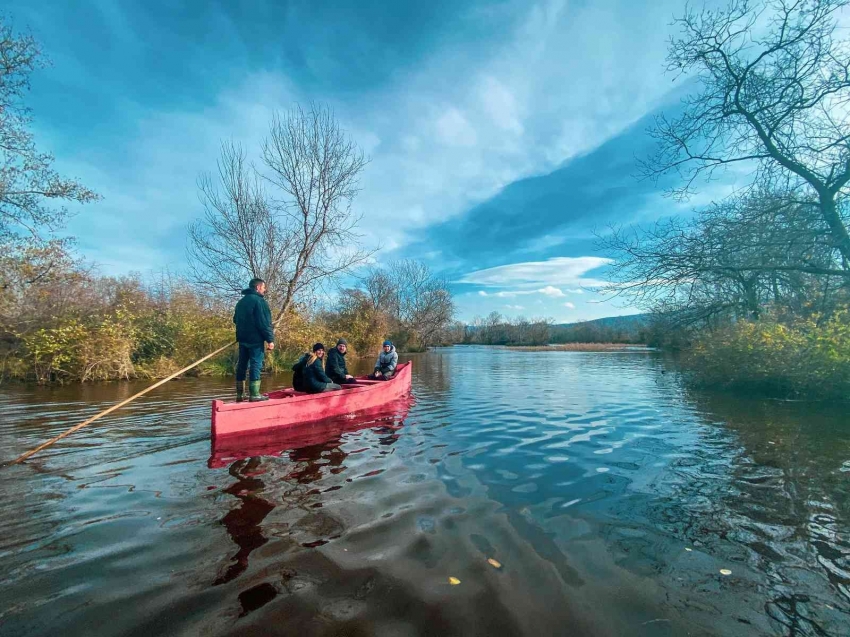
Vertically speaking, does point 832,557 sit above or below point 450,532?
below

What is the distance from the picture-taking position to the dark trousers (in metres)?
6.17

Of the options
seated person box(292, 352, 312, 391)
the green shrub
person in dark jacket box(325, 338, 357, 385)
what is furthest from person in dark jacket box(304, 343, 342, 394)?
the green shrub

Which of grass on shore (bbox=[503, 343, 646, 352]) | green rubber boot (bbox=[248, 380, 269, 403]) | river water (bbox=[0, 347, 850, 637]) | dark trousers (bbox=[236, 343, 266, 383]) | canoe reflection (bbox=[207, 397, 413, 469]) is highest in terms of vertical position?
dark trousers (bbox=[236, 343, 266, 383])

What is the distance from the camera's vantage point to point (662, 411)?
8328mm

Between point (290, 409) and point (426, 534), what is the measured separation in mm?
3883

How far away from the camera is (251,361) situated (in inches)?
244

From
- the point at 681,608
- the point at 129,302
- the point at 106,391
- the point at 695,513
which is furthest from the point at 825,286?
the point at 129,302

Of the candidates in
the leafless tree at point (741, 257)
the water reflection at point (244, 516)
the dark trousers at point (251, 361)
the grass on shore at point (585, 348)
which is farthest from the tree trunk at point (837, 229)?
the grass on shore at point (585, 348)

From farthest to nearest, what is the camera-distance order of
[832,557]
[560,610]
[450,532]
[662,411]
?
[662,411], [450,532], [832,557], [560,610]

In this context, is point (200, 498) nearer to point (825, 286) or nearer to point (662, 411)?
point (662, 411)

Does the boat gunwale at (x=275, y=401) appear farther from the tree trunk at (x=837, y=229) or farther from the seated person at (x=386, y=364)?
the tree trunk at (x=837, y=229)

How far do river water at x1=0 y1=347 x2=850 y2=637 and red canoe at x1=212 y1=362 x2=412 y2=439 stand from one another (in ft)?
1.08

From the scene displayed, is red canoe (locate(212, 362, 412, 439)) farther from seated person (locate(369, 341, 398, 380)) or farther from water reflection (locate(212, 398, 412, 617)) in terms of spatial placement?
seated person (locate(369, 341, 398, 380))

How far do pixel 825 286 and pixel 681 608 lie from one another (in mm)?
8140
